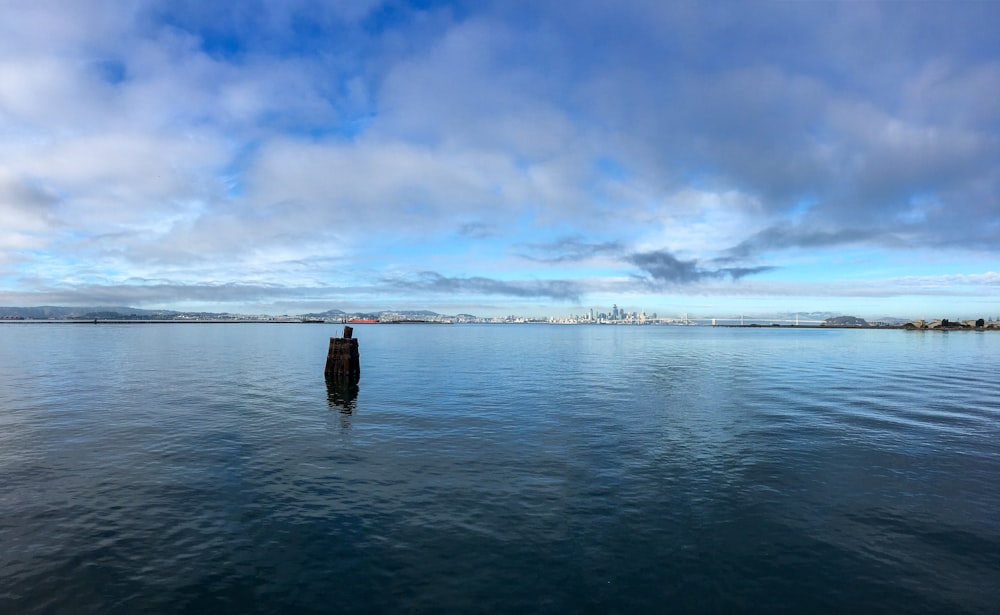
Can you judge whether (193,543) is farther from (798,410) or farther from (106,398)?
(798,410)

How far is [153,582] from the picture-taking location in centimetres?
1234

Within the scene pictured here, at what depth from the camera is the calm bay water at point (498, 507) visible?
478 inches

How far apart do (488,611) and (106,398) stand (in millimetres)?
40789

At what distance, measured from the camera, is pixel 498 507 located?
56.2 ft

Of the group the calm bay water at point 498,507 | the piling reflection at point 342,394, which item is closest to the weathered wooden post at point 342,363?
the piling reflection at point 342,394

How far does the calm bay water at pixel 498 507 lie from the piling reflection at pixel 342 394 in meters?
0.99

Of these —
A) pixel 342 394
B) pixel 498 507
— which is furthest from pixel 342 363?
pixel 498 507

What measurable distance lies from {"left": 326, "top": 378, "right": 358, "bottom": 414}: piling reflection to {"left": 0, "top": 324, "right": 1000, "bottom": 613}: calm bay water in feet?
3.24

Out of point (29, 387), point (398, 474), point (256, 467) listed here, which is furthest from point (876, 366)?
point (29, 387)

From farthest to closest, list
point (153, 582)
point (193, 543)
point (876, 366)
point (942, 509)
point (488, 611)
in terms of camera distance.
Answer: point (876, 366) < point (942, 509) < point (193, 543) < point (153, 582) < point (488, 611)

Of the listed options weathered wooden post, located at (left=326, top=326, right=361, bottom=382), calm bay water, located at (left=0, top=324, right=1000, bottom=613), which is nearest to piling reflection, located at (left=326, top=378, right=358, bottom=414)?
weathered wooden post, located at (left=326, top=326, right=361, bottom=382)

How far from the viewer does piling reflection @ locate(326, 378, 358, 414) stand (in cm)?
3631

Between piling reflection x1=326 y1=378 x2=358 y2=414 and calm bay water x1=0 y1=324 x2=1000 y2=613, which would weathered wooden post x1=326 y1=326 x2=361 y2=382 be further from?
calm bay water x1=0 y1=324 x2=1000 y2=613

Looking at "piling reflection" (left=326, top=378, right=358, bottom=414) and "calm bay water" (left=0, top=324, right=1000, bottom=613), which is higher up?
"piling reflection" (left=326, top=378, right=358, bottom=414)
